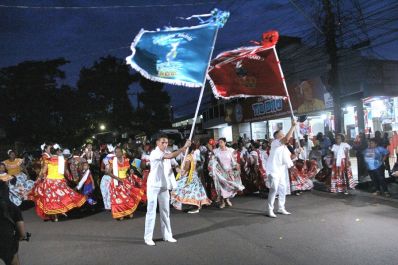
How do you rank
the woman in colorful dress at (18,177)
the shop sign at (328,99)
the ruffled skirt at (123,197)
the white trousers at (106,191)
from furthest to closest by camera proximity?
the shop sign at (328,99) < the woman in colorful dress at (18,177) < the white trousers at (106,191) < the ruffled skirt at (123,197)

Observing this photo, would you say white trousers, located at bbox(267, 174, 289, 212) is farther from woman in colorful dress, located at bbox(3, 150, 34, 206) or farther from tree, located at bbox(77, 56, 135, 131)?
tree, located at bbox(77, 56, 135, 131)

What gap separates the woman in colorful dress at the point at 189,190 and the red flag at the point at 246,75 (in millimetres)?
2119

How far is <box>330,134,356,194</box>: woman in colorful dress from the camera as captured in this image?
1081 cm

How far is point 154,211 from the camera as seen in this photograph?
6.52 metres

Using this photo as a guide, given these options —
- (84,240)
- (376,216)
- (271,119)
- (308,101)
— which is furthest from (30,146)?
(376,216)

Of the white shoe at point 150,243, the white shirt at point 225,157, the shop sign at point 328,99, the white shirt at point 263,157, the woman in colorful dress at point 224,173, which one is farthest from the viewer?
the shop sign at point 328,99

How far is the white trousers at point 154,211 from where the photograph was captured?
651cm

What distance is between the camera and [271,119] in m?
23.4

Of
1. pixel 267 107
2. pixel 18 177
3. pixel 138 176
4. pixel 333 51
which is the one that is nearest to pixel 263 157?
pixel 138 176

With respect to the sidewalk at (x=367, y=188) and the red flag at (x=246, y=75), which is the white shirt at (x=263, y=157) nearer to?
the sidewalk at (x=367, y=188)

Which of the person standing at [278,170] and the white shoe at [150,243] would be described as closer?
the white shoe at [150,243]

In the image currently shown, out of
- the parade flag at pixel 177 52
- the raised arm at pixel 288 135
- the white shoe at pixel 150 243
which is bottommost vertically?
the white shoe at pixel 150 243

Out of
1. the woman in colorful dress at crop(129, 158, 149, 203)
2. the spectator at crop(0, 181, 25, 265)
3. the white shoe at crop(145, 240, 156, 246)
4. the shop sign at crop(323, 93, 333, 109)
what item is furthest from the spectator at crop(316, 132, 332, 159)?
the spectator at crop(0, 181, 25, 265)

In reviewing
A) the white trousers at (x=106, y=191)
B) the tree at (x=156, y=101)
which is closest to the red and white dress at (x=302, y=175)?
the white trousers at (x=106, y=191)
